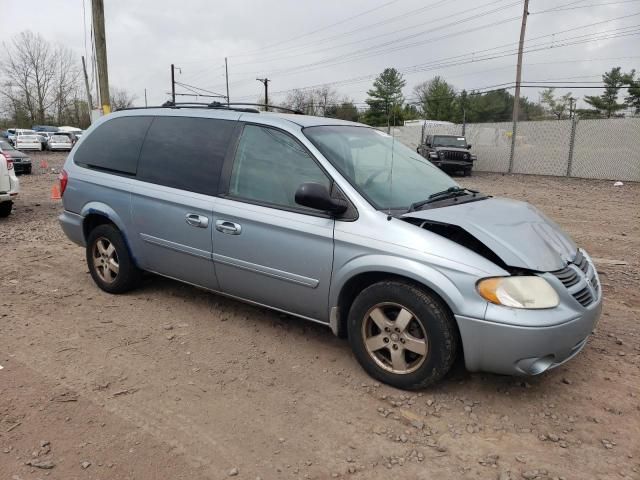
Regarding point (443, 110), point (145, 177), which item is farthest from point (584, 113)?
point (145, 177)

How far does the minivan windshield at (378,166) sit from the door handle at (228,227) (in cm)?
85

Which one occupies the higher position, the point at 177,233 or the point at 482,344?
the point at 177,233

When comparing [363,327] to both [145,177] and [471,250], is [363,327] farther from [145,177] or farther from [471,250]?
[145,177]

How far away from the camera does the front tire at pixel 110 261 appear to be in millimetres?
4742

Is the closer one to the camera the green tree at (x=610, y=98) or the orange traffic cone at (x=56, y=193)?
the orange traffic cone at (x=56, y=193)

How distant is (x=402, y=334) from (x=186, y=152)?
239 centimetres

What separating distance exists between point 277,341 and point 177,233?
4.01ft

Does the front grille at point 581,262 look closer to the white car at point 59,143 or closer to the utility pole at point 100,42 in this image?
the utility pole at point 100,42

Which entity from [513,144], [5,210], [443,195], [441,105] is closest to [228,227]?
[443,195]

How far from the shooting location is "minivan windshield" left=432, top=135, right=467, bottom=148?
2108cm

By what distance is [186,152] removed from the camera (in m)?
4.27

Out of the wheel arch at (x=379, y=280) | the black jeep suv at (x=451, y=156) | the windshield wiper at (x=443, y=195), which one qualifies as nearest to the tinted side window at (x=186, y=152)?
the wheel arch at (x=379, y=280)

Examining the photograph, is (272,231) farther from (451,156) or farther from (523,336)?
(451,156)

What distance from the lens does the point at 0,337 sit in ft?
13.3
